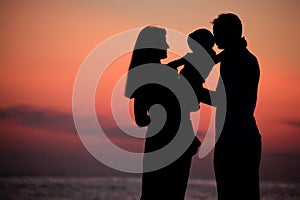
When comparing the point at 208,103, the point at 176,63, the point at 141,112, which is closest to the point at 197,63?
the point at 176,63

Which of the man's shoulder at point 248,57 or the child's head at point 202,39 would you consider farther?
the child's head at point 202,39

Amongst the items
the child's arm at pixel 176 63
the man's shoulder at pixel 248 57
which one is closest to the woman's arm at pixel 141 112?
the child's arm at pixel 176 63

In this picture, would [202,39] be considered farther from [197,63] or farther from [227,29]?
[227,29]

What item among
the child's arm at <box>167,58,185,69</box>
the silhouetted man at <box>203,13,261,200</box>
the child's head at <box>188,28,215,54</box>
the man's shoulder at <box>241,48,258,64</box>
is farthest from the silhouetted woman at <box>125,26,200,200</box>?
the man's shoulder at <box>241,48,258,64</box>

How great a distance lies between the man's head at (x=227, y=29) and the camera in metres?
7.11

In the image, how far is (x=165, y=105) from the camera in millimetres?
7555

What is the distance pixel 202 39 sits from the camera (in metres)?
7.79

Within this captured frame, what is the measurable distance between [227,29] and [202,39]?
674 millimetres

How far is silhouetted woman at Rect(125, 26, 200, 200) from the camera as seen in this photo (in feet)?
24.7

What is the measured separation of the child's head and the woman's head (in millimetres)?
287

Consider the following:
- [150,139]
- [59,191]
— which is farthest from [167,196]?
[59,191]

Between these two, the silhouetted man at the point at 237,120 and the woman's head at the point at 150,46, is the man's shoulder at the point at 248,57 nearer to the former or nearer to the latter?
the silhouetted man at the point at 237,120

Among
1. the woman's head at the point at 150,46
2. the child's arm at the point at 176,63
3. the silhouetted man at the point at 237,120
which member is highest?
the woman's head at the point at 150,46

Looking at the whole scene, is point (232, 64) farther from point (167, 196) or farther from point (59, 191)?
point (59, 191)
